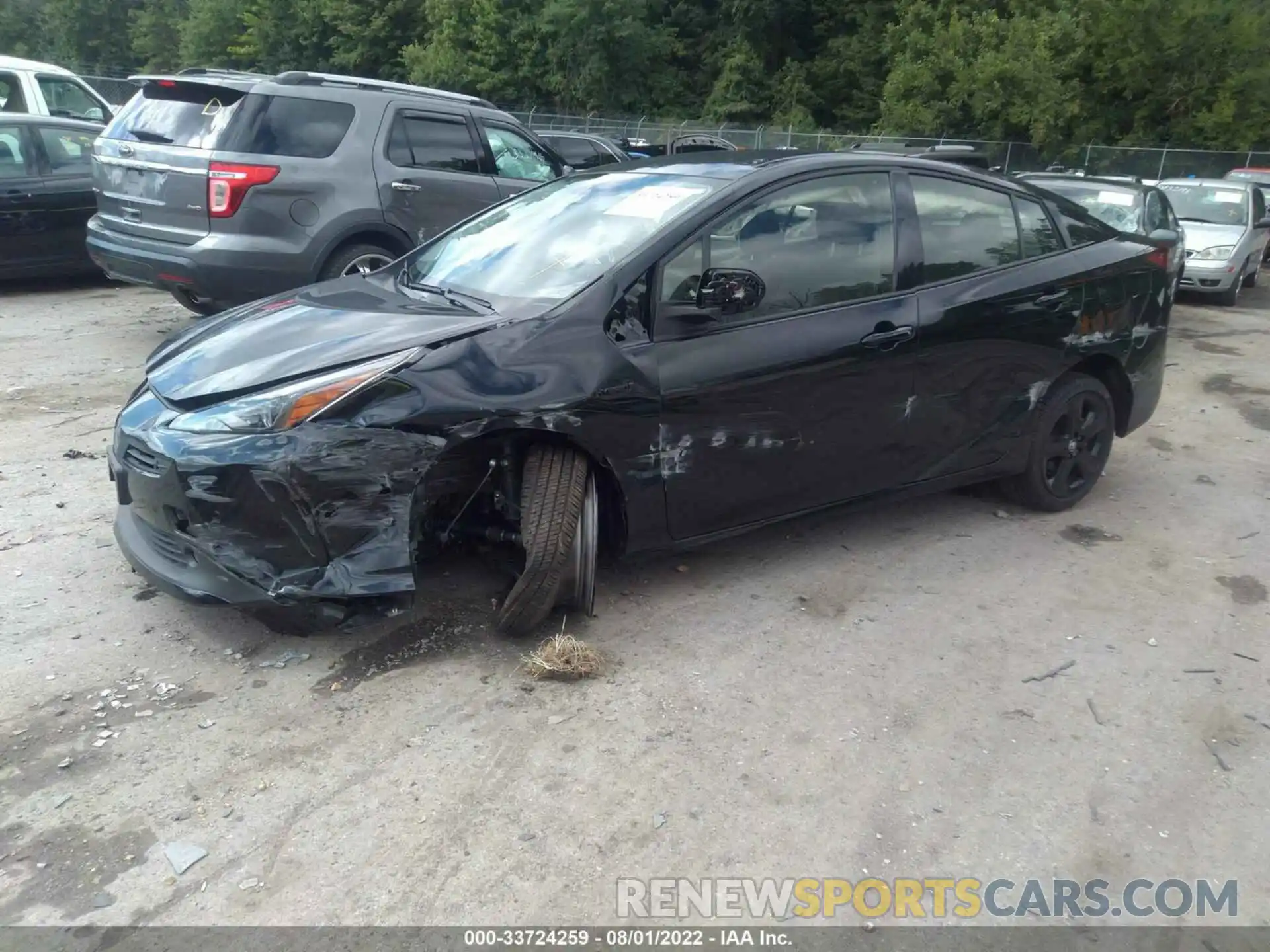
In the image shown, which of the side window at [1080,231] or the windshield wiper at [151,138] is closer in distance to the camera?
the side window at [1080,231]

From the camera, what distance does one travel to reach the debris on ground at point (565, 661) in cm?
364

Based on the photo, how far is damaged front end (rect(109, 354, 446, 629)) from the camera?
3369 mm

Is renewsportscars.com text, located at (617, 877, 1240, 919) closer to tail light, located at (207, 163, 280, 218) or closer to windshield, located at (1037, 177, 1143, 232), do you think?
tail light, located at (207, 163, 280, 218)

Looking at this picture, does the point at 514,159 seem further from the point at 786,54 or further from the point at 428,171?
the point at 786,54

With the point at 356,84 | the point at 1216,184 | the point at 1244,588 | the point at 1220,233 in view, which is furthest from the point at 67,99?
the point at 1216,184

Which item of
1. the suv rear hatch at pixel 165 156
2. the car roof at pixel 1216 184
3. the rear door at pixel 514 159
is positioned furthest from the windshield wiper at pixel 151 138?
the car roof at pixel 1216 184

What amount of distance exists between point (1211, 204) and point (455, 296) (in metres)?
14.0

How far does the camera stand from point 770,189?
428 cm

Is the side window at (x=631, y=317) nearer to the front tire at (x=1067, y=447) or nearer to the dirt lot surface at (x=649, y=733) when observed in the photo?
the dirt lot surface at (x=649, y=733)

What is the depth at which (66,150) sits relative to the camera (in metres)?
9.66

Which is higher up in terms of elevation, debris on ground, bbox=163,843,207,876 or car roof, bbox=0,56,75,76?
car roof, bbox=0,56,75,76

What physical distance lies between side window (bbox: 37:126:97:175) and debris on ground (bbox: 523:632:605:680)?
8271 millimetres

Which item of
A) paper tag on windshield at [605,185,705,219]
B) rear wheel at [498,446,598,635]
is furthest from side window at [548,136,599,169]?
rear wheel at [498,446,598,635]

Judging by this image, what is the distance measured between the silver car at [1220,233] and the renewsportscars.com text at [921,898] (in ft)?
39.7
